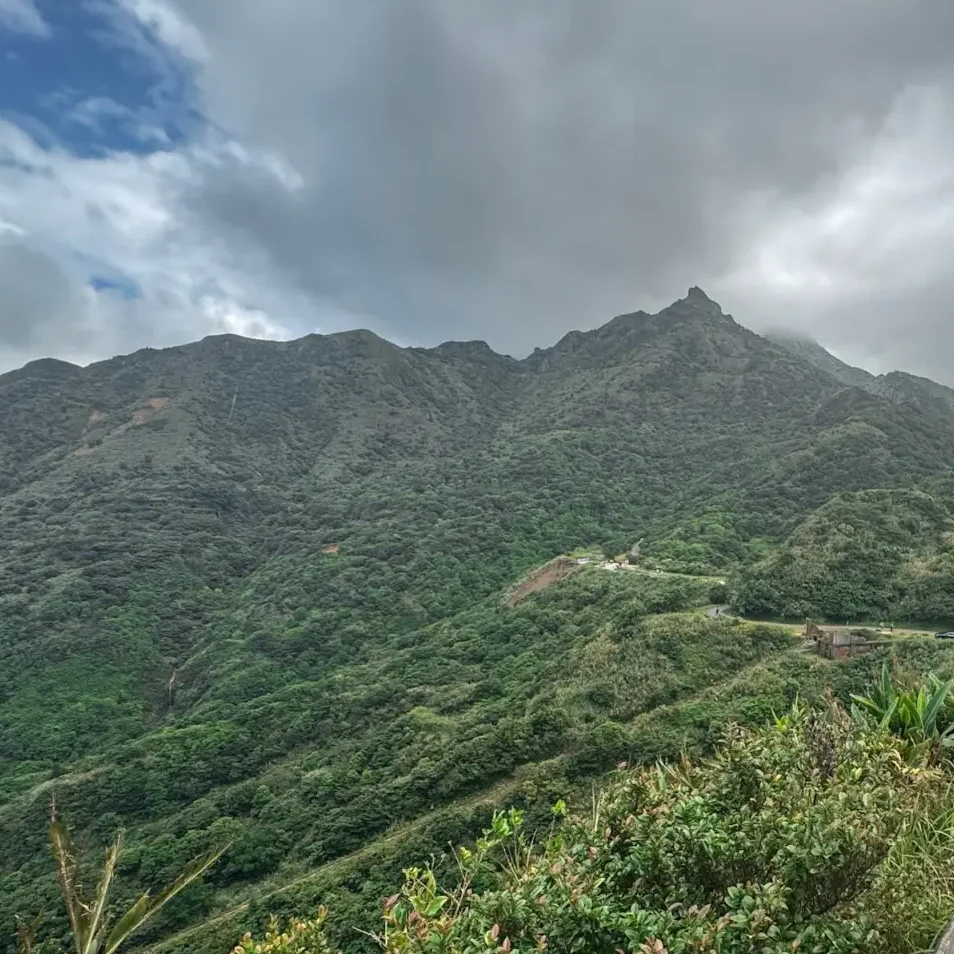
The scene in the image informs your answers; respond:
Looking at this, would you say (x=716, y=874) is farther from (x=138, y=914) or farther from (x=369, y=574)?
(x=369, y=574)

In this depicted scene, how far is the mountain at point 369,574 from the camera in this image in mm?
32094

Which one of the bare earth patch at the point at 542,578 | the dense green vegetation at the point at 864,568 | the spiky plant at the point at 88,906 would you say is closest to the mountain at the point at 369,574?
the dense green vegetation at the point at 864,568

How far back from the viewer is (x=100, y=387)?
441 feet

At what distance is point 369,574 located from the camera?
7469 centimetres

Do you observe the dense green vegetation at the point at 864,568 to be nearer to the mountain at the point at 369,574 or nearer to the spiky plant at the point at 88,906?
the mountain at the point at 369,574

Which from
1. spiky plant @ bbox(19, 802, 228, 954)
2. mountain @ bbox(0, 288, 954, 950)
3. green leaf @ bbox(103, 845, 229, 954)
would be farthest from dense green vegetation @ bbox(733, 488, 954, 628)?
spiky plant @ bbox(19, 802, 228, 954)

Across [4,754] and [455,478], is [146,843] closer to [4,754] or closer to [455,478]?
[4,754]

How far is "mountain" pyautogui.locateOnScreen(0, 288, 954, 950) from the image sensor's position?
32094 mm

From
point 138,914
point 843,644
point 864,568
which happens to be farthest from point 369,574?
point 138,914

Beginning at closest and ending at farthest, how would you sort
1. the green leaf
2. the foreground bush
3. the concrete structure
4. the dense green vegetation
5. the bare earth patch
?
1. the foreground bush
2. the green leaf
3. the concrete structure
4. the dense green vegetation
5. the bare earth patch

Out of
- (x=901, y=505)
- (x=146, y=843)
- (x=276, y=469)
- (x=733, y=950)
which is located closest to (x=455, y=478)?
(x=276, y=469)

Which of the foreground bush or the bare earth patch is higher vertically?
the foreground bush

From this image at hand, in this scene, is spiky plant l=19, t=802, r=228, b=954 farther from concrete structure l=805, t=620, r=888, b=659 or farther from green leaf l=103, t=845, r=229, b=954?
concrete structure l=805, t=620, r=888, b=659

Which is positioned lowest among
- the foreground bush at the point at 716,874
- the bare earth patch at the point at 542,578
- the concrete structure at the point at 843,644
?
the concrete structure at the point at 843,644
